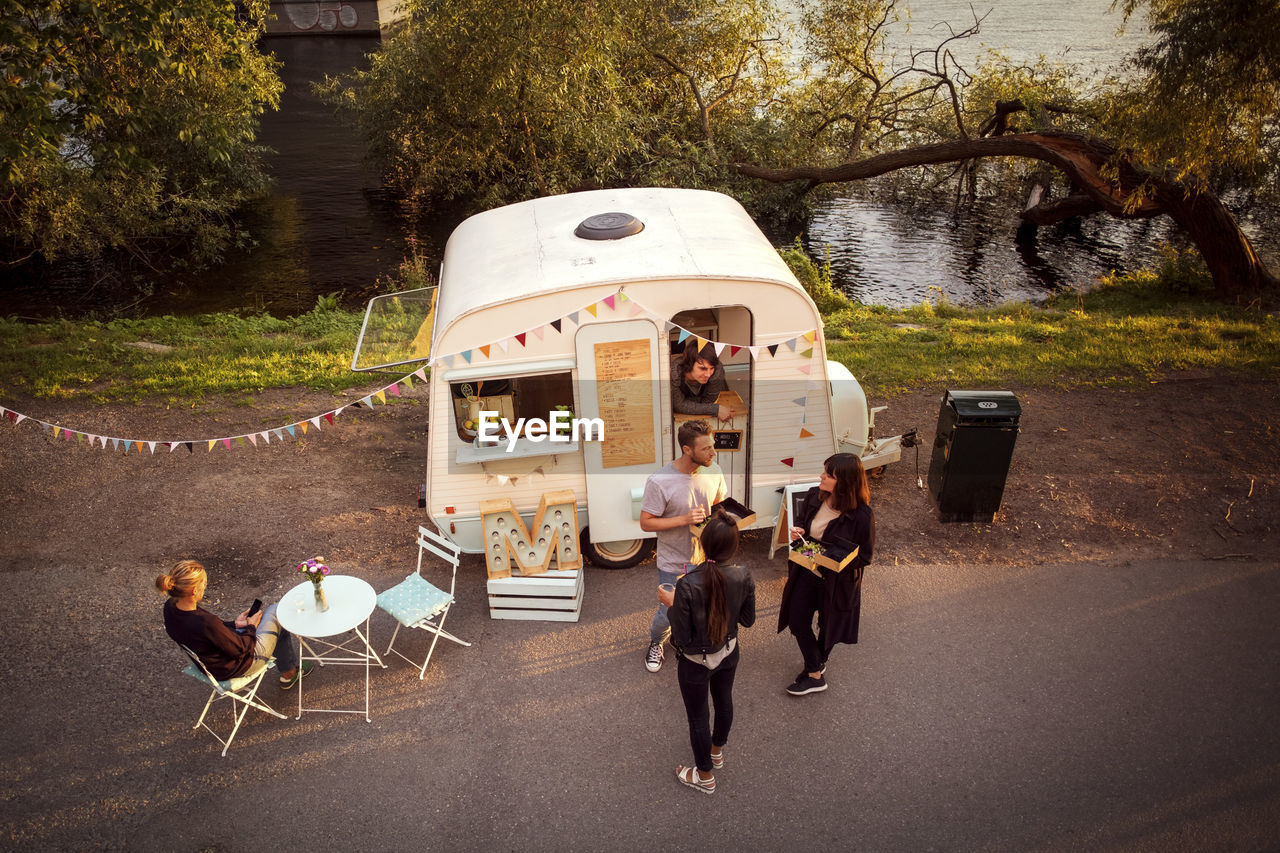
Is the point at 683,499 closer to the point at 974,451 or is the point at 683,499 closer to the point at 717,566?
the point at 717,566

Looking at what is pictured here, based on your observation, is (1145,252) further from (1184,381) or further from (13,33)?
(13,33)

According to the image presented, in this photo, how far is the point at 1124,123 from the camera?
1293 centimetres

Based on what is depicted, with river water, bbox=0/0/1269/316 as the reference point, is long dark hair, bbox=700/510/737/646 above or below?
above

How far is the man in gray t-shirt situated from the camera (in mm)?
5184

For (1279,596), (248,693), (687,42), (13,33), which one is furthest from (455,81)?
(1279,596)

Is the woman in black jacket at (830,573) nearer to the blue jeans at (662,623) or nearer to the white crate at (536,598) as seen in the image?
the blue jeans at (662,623)

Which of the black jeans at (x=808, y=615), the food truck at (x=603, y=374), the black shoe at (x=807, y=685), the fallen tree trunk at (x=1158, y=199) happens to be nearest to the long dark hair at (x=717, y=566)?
the black jeans at (x=808, y=615)

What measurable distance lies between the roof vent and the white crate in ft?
8.79

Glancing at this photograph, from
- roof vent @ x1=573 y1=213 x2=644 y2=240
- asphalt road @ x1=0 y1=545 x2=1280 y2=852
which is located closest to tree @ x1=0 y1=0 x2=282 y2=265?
roof vent @ x1=573 y1=213 x2=644 y2=240

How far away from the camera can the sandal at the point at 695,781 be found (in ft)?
16.1

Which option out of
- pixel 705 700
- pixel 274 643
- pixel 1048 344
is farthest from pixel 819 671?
pixel 1048 344

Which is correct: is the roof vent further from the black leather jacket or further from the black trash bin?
the black leather jacket

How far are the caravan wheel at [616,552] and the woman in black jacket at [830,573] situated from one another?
1.52 metres

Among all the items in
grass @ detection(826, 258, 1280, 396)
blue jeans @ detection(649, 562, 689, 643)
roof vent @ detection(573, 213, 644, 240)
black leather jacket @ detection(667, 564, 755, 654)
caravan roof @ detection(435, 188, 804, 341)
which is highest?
roof vent @ detection(573, 213, 644, 240)
